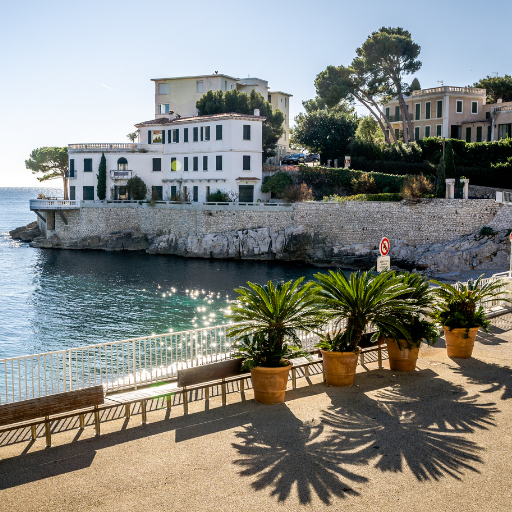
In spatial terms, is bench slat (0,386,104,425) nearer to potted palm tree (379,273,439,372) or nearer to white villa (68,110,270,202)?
potted palm tree (379,273,439,372)

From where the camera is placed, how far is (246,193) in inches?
2167

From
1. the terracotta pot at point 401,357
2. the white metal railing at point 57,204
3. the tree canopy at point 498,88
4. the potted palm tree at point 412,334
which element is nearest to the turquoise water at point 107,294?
the white metal railing at point 57,204

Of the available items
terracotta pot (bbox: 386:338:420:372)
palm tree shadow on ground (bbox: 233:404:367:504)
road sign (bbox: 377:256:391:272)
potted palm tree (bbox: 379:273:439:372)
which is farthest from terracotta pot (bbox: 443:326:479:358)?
palm tree shadow on ground (bbox: 233:404:367:504)

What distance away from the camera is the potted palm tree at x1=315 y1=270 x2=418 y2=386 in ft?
36.9

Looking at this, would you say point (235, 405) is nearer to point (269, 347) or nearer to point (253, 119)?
point (269, 347)

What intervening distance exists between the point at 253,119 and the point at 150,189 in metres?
14.5

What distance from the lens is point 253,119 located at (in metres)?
53.8

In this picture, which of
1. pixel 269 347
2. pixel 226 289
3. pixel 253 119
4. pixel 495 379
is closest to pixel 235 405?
pixel 269 347

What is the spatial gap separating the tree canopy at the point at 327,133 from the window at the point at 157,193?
1753 cm

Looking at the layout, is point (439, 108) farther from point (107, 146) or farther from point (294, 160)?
point (107, 146)

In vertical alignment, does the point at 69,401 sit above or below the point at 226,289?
above

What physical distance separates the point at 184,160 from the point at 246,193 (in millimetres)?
7912

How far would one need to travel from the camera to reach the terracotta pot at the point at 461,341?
13.2 metres

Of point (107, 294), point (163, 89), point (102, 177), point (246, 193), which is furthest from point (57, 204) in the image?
point (107, 294)
